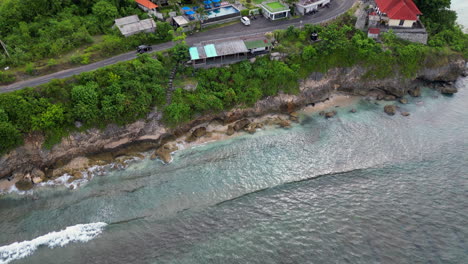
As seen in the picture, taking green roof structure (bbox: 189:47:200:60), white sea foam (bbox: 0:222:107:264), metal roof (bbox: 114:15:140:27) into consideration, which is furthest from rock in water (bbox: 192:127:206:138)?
metal roof (bbox: 114:15:140:27)

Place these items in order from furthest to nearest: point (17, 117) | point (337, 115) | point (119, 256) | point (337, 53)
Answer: point (337, 53), point (337, 115), point (17, 117), point (119, 256)

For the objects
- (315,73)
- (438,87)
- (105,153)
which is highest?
(315,73)

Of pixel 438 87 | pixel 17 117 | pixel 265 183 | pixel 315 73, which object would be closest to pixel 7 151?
pixel 17 117

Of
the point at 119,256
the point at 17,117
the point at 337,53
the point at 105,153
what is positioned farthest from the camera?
the point at 337,53

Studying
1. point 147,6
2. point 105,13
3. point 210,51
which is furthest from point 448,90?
point 105,13

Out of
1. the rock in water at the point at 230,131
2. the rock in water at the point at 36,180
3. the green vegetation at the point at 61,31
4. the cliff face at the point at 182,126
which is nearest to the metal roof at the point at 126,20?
the green vegetation at the point at 61,31

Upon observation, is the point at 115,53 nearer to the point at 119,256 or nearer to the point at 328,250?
the point at 119,256
